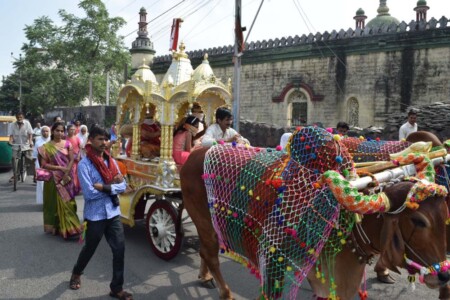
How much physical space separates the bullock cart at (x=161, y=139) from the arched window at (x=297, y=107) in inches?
488

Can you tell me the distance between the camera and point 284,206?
9.43 feet

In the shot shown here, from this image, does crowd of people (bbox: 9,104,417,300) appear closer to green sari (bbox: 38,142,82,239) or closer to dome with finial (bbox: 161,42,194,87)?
green sari (bbox: 38,142,82,239)

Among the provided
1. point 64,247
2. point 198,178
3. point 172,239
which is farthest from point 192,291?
point 64,247

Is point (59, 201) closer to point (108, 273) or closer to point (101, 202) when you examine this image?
point (108, 273)

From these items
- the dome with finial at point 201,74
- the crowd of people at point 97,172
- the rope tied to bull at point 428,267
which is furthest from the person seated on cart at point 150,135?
the rope tied to bull at point 428,267

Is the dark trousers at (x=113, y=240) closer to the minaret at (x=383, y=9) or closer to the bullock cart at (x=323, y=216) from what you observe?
the bullock cart at (x=323, y=216)

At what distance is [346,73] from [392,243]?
15.8m

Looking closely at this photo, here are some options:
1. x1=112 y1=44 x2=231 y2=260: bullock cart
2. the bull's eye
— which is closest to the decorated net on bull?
the bull's eye

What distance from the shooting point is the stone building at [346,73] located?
15234 mm

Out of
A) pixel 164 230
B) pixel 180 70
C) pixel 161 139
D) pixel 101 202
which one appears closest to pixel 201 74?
pixel 180 70

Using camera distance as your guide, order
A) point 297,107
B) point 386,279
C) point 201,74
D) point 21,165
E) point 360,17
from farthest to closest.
Answer: point 360,17
point 297,107
point 21,165
point 201,74
point 386,279

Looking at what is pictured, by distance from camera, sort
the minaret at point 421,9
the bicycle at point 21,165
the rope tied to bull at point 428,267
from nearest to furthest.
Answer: the rope tied to bull at point 428,267, the bicycle at point 21,165, the minaret at point 421,9

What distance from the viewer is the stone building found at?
15234mm

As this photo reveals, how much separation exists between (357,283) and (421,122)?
30.2 feet
